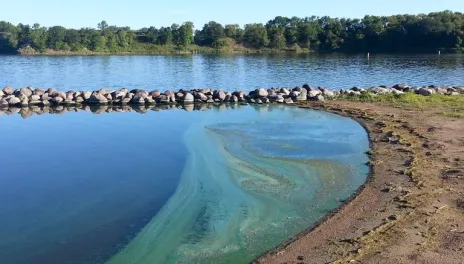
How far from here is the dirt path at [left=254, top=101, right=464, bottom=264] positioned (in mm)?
9391

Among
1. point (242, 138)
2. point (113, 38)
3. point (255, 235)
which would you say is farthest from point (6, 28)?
point (255, 235)

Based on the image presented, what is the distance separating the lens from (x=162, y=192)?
13914mm

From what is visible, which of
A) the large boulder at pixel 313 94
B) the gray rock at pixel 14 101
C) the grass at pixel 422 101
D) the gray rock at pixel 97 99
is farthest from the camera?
the gray rock at pixel 97 99

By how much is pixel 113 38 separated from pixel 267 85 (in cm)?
9284

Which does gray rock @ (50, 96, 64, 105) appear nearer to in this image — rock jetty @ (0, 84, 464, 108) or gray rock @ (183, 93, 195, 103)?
rock jetty @ (0, 84, 464, 108)

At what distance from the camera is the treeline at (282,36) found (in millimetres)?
110250

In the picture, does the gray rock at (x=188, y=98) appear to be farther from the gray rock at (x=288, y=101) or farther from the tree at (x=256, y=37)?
the tree at (x=256, y=37)

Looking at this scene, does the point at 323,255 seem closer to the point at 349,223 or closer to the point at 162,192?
the point at 349,223

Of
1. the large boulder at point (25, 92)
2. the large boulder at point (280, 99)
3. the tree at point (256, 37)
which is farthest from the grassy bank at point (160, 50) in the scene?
the large boulder at point (280, 99)

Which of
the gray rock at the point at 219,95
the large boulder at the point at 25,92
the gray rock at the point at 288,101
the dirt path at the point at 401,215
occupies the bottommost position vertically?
the dirt path at the point at 401,215

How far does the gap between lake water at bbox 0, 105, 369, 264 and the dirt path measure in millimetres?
655

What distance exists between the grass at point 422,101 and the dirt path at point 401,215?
19.8 feet

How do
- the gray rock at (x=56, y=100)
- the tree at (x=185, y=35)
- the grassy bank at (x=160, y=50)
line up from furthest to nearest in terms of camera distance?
1. the tree at (x=185, y=35)
2. the grassy bank at (x=160, y=50)
3. the gray rock at (x=56, y=100)

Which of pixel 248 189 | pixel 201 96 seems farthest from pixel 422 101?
pixel 248 189
